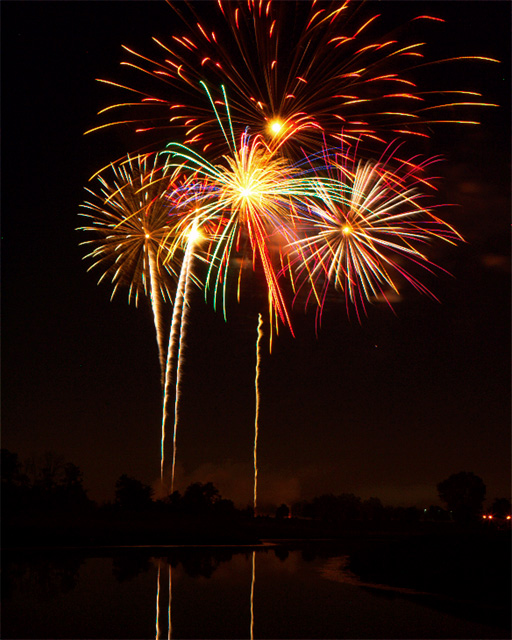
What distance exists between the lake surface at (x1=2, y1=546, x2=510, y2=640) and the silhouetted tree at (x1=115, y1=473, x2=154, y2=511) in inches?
1353

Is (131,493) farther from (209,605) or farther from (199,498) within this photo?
(209,605)

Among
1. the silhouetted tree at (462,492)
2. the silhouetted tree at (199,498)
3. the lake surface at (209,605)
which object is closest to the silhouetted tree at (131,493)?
the silhouetted tree at (199,498)

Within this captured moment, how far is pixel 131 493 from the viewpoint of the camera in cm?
6178

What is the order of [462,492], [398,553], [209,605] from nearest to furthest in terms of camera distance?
[209,605]
[398,553]
[462,492]

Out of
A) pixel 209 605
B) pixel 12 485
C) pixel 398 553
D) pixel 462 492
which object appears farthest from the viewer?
pixel 462 492

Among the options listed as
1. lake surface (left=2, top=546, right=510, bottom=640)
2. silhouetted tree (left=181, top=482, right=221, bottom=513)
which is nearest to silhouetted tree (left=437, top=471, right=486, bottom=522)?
silhouetted tree (left=181, top=482, right=221, bottom=513)

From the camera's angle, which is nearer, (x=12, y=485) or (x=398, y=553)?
(x=398, y=553)

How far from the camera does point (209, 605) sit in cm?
1639

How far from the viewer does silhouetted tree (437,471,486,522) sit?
371ft

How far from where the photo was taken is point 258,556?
32750 millimetres

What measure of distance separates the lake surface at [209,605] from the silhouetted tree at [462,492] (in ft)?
316

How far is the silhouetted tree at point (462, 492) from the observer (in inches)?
4449

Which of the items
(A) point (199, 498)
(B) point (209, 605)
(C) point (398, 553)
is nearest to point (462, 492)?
(A) point (199, 498)

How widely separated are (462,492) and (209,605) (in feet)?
358
